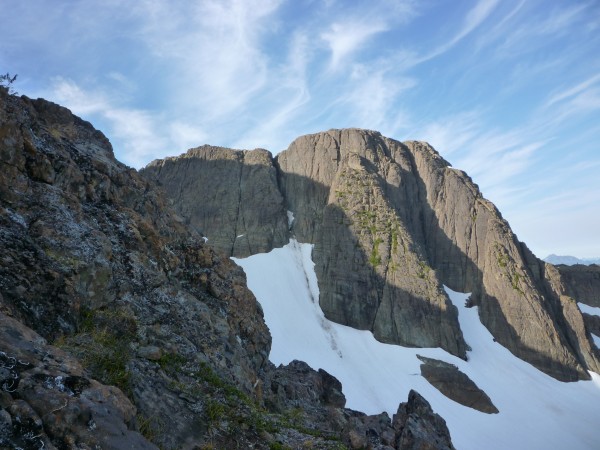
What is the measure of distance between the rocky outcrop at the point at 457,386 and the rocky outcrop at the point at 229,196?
117 ft

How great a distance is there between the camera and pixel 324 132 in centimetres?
8644

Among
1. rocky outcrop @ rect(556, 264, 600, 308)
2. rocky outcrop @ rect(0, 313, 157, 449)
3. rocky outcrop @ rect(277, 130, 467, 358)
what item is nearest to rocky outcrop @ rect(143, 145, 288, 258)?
rocky outcrop @ rect(277, 130, 467, 358)

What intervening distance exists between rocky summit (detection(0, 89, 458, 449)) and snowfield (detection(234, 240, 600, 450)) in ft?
61.5

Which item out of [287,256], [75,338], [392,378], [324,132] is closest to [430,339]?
[392,378]

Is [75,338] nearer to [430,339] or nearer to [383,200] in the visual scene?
[430,339]

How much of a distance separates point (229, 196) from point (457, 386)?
5401 cm

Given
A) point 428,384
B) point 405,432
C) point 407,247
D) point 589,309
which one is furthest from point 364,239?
point 589,309

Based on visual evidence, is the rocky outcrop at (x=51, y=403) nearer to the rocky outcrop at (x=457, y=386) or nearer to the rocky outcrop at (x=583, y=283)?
the rocky outcrop at (x=457, y=386)

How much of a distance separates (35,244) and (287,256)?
62.2 m

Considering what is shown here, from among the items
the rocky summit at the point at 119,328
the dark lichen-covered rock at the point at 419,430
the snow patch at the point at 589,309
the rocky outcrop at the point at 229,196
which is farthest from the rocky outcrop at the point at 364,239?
the snow patch at the point at 589,309

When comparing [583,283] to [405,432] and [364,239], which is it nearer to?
[364,239]

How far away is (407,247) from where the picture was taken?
66.6 metres

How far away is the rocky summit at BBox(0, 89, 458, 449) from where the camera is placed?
560cm

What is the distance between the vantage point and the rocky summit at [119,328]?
5.60 m
